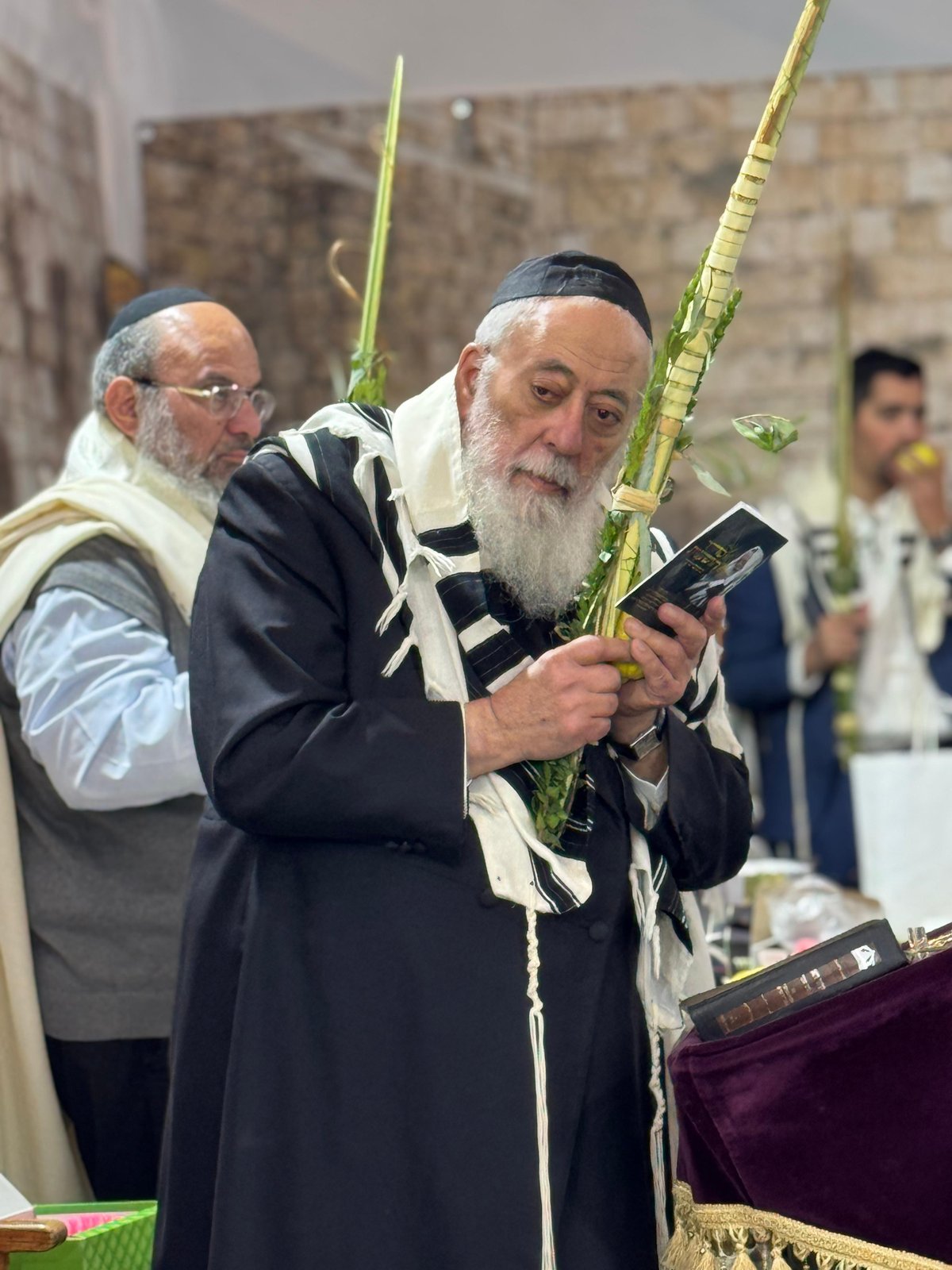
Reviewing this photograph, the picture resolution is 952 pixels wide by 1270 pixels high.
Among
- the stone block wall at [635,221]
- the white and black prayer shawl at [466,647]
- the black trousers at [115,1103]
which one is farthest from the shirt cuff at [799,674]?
the white and black prayer shawl at [466,647]

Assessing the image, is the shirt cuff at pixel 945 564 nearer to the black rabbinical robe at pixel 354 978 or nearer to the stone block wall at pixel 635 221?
the stone block wall at pixel 635 221

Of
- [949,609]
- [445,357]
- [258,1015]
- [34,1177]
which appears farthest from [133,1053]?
[445,357]

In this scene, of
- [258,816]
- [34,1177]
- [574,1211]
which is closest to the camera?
[258,816]

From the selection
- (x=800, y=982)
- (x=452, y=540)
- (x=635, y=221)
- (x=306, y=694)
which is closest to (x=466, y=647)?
(x=452, y=540)

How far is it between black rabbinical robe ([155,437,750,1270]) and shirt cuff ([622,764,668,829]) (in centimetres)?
4

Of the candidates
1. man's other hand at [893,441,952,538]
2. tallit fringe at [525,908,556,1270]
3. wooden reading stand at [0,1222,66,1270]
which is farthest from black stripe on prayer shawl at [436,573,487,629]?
man's other hand at [893,441,952,538]

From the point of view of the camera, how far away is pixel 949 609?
20.1 ft

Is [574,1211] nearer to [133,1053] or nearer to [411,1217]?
[411,1217]

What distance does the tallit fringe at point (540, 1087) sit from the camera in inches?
85.7

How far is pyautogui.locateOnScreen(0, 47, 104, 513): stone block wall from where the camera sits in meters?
6.20

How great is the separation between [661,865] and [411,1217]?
570 mm

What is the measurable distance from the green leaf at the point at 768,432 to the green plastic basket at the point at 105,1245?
1416 millimetres

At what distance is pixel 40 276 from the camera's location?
21.5 feet

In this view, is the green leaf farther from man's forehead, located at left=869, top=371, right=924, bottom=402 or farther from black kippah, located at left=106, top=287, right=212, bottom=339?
man's forehead, located at left=869, top=371, right=924, bottom=402
